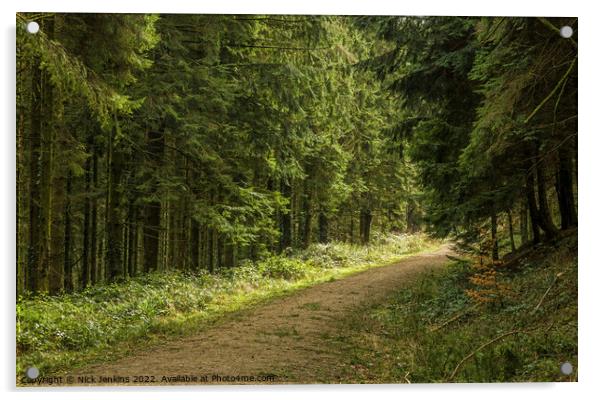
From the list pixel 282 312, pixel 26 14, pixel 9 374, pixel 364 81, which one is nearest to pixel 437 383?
pixel 282 312

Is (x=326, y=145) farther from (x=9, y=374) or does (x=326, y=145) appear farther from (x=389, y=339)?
(x=9, y=374)

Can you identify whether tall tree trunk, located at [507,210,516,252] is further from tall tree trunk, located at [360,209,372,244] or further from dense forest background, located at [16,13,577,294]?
tall tree trunk, located at [360,209,372,244]

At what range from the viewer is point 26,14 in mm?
5180

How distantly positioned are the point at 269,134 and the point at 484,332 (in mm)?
3556

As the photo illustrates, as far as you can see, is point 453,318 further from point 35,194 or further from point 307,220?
point 35,194

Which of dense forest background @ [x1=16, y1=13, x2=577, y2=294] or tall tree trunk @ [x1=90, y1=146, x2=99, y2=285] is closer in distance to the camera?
dense forest background @ [x1=16, y1=13, x2=577, y2=294]

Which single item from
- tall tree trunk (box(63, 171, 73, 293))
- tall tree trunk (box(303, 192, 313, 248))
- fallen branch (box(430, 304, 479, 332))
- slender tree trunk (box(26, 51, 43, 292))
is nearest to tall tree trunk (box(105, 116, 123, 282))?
tall tree trunk (box(63, 171, 73, 293))

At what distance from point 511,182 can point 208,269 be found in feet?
12.8

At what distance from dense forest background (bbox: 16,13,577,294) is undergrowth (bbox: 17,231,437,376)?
21 centimetres

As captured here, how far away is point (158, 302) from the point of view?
6074 mm

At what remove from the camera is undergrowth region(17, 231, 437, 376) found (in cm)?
508

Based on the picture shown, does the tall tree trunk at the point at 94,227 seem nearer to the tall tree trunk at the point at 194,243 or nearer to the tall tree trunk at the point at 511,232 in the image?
the tall tree trunk at the point at 194,243

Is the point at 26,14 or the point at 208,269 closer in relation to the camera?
the point at 26,14

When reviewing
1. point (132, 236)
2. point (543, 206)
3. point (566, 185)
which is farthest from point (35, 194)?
point (566, 185)
